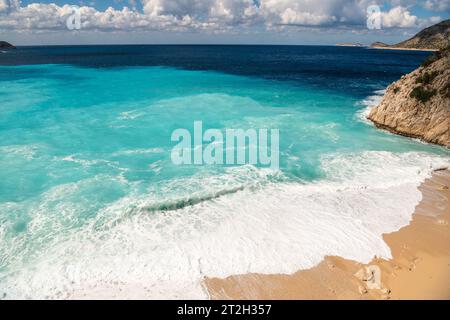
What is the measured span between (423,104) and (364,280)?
78.1 feet

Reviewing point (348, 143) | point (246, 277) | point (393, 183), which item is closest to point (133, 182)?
point (246, 277)

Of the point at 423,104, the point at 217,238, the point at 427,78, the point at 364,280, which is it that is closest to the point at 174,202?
the point at 217,238

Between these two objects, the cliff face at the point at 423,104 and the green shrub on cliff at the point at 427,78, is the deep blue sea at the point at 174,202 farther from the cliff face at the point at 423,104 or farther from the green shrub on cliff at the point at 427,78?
the green shrub on cliff at the point at 427,78

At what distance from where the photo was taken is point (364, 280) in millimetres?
12672

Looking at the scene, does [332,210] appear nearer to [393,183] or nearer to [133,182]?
[393,183]

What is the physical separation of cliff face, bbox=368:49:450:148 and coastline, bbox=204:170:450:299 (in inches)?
679

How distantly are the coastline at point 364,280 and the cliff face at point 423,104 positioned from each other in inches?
679

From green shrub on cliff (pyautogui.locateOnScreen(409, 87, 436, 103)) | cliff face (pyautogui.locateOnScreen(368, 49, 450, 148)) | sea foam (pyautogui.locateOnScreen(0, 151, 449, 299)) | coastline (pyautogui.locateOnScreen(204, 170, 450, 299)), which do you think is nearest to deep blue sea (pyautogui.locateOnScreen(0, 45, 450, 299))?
sea foam (pyautogui.locateOnScreen(0, 151, 449, 299))

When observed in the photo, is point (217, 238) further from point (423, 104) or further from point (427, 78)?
point (427, 78)

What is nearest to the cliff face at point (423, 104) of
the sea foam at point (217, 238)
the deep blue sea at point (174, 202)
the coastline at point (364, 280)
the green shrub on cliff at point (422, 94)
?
the green shrub on cliff at point (422, 94)

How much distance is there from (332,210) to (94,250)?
495 inches

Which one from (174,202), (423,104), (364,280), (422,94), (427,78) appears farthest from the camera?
(427,78)

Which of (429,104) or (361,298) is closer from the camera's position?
(361,298)

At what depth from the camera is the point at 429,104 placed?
29.4 m
